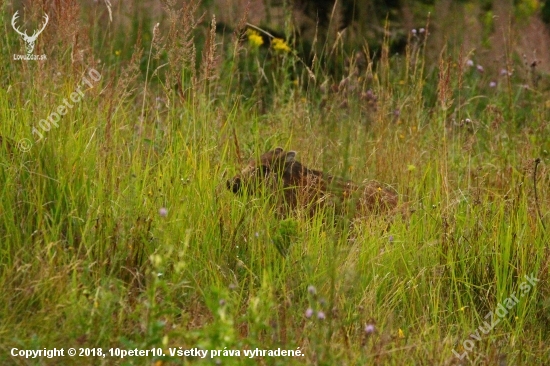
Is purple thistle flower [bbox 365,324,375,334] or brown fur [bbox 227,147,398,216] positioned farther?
brown fur [bbox 227,147,398,216]

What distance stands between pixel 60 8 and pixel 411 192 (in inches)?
74.6

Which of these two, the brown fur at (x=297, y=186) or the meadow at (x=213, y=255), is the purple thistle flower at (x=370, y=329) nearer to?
the meadow at (x=213, y=255)

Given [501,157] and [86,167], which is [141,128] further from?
[501,157]

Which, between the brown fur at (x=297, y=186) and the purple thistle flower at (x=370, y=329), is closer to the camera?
the purple thistle flower at (x=370, y=329)

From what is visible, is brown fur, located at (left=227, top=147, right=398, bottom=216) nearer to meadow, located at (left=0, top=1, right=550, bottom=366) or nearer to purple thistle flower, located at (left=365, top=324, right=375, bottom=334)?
meadow, located at (left=0, top=1, right=550, bottom=366)

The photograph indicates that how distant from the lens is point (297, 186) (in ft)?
12.2


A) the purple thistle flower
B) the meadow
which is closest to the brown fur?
the meadow

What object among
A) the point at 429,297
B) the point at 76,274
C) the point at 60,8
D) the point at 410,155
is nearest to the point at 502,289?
the point at 429,297

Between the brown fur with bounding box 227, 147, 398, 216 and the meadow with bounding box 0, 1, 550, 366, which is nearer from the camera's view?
the meadow with bounding box 0, 1, 550, 366

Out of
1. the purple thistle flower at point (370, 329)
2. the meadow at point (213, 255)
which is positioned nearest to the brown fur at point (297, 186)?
the meadow at point (213, 255)

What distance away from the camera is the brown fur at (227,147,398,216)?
143 inches

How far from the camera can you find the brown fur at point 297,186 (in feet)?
11.9

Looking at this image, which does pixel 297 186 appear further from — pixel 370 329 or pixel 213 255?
pixel 370 329

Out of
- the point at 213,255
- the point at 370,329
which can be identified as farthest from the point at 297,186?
the point at 370,329
